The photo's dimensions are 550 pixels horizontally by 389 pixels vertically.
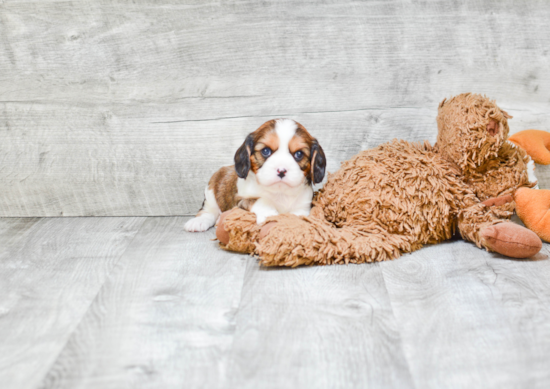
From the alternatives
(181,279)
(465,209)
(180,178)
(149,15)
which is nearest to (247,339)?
(181,279)

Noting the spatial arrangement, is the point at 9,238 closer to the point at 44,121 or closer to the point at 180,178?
the point at 44,121

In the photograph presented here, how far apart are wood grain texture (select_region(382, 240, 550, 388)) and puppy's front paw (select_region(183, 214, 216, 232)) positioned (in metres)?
0.72

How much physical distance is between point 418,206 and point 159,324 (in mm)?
869

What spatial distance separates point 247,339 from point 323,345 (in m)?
0.18

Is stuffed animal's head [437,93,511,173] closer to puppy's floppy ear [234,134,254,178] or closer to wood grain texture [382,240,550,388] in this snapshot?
wood grain texture [382,240,550,388]

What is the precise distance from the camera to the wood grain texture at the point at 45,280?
1.17 metres

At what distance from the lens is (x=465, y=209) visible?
1654 mm

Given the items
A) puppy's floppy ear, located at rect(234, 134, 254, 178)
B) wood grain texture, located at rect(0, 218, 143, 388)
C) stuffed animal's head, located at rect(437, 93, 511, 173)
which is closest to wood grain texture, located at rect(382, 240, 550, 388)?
stuffed animal's head, located at rect(437, 93, 511, 173)

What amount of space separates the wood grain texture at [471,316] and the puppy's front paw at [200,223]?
721 mm

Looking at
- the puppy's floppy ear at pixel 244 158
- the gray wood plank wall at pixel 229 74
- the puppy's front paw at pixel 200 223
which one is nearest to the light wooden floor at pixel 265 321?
the puppy's front paw at pixel 200 223

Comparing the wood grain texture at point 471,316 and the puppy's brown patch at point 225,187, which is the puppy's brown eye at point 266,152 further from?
the wood grain texture at point 471,316

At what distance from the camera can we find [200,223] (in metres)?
1.96

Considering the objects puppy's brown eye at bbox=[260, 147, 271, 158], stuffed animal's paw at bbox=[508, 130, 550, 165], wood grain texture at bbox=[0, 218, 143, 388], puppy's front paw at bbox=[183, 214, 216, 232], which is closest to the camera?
wood grain texture at bbox=[0, 218, 143, 388]

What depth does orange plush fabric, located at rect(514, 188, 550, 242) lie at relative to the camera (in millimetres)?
1642
